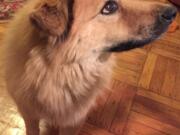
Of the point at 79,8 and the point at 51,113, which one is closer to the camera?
the point at 79,8

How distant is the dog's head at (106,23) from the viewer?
0.70 m

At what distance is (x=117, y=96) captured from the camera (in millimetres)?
1415

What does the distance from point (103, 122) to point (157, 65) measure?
55 centimetres

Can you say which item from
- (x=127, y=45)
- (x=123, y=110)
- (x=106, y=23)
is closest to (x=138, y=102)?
(x=123, y=110)

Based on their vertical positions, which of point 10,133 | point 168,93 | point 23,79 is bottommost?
point 168,93

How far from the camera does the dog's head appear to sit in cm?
70

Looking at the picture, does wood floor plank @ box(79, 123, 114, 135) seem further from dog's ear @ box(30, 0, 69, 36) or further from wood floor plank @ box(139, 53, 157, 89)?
dog's ear @ box(30, 0, 69, 36)

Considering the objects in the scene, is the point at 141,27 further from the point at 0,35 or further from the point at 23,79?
the point at 0,35

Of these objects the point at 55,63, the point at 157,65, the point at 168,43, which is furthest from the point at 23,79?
the point at 168,43

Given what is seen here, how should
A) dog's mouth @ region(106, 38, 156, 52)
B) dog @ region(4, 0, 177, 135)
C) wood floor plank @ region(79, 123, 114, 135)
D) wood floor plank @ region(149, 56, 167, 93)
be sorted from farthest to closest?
1. wood floor plank @ region(149, 56, 167, 93)
2. wood floor plank @ region(79, 123, 114, 135)
3. dog's mouth @ region(106, 38, 156, 52)
4. dog @ region(4, 0, 177, 135)

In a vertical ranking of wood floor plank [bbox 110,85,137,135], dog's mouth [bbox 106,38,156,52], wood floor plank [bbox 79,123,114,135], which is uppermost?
dog's mouth [bbox 106,38,156,52]

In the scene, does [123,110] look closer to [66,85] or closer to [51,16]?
[66,85]

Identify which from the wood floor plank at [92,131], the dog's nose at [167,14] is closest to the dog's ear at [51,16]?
the dog's nose at [167,14]

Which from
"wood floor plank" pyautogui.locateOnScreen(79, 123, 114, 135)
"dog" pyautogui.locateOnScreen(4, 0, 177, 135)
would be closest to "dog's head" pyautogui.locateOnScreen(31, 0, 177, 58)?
"dog" pyautogui.locateOnScreen(4, 0, 177, 135)
